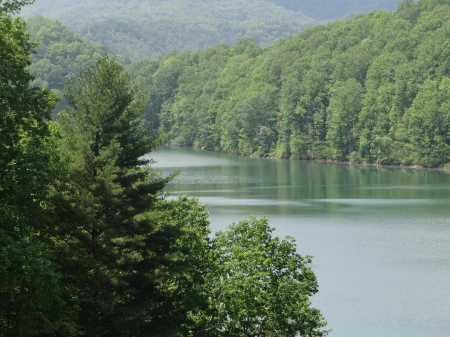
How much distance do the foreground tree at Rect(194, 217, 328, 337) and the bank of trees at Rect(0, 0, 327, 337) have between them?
0.11 ft

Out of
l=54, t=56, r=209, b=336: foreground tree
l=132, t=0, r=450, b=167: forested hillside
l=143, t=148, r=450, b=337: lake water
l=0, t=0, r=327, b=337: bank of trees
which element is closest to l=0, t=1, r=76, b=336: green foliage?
l=0, t=0, r=327, b=337: bank of trees

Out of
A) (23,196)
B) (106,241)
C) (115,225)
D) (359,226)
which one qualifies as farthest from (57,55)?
(23,196)

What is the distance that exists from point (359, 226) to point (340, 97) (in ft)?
203

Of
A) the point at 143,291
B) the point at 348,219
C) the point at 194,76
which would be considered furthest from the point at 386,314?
the point at 194,76

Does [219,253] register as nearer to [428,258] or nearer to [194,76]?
[428,258]

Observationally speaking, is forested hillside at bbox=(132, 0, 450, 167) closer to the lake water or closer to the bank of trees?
the lake water

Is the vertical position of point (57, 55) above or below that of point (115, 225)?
above

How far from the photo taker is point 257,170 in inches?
3844

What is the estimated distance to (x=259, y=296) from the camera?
69.3 ft

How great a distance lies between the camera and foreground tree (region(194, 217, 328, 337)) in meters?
21.1

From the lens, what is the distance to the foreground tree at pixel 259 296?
69.1 feet

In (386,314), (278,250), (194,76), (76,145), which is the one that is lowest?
(386,314)

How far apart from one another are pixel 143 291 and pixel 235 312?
2.50 m

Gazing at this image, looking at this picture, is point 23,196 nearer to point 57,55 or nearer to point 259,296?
point 259,296
